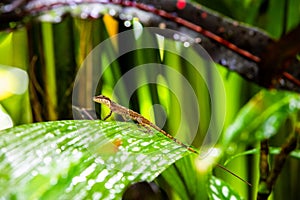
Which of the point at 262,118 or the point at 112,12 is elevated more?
the point at 112,12

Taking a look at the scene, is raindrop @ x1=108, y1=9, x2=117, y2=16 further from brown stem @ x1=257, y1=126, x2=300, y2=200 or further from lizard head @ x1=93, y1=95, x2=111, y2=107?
brown stem @ x1=257, y1=126, x2=300, y2=200

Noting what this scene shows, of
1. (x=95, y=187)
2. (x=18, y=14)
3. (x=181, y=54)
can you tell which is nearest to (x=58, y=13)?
(x=18, y=14)

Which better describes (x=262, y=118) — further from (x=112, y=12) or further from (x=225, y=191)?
(x=112, y=12)

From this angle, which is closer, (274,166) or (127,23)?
(274,166)

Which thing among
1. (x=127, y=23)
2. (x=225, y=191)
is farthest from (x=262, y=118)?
(x=127, y=23)

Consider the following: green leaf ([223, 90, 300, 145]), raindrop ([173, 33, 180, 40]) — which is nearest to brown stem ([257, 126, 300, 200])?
green leaf ([223, 90, 300, 145])

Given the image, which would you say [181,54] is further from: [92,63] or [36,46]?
[36,46]
